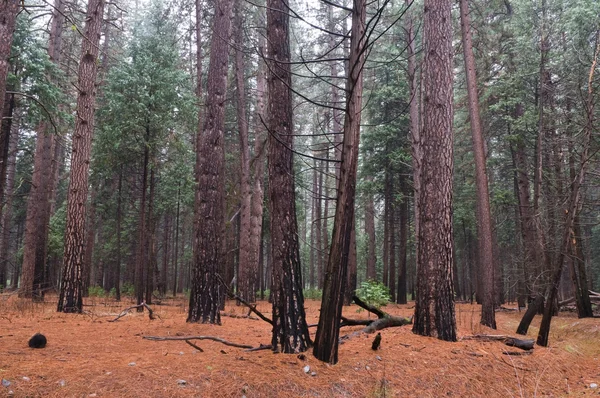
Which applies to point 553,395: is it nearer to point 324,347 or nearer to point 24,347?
point 324,347

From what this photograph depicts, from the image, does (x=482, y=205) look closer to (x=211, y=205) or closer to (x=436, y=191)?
(x=436, y=191)

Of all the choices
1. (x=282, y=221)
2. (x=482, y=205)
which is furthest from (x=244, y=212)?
(x=282, y=221)

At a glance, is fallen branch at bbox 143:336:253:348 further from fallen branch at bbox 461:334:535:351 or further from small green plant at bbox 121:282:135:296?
small green plant at bbox 121:282:135:296

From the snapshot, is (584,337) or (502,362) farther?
(584,337)

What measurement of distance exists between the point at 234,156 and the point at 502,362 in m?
17.5

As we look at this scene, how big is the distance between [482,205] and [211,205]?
684cm

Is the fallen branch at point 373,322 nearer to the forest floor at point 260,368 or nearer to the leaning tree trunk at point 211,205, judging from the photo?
the forest floor at point 260,368

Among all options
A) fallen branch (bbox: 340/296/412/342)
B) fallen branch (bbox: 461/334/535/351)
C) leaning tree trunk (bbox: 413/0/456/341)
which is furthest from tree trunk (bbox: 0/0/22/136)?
fallen branch (bbox: 461/334/535/351)

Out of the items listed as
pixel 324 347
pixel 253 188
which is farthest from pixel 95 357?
pixel 253 188

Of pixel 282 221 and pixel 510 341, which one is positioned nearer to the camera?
pixel 282 221

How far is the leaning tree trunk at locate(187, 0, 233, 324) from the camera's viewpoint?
25.9 ft

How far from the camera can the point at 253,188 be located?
16703 mm

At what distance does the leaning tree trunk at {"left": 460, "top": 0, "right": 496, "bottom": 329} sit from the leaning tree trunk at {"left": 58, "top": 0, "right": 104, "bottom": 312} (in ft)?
31.6

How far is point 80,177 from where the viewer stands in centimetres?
938
